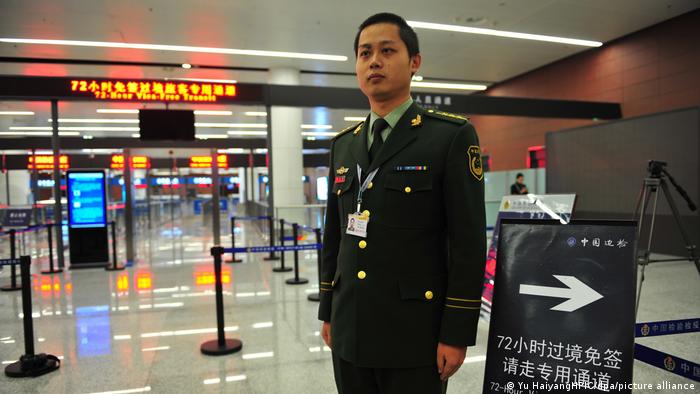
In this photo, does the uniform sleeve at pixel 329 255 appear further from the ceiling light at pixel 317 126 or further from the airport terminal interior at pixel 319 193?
the ceiling light at pixel 317 126

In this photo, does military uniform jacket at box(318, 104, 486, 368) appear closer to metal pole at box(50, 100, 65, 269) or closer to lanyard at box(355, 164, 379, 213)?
lanyard at box(355, 164, 379, 213)

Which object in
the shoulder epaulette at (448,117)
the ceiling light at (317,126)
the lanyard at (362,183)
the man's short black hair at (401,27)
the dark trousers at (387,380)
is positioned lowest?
the dark trousers at (387,380)

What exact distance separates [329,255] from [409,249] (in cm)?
44

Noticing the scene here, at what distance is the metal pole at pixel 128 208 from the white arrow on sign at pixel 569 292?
9.10 m

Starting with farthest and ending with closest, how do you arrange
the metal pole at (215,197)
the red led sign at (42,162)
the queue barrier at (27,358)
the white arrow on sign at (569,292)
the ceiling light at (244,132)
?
1. the ceiling light at (244,132)
2. the red led sign at (42,162)
3. the metal pole at (215,197)
4. the queue barrier at (27,358)
5. the white arrow on sign at (569,292)

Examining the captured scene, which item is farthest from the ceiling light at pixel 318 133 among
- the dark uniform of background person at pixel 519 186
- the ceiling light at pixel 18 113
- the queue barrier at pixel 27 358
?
the queue barrier at pixel 27 358

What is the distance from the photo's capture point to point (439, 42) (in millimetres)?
10219

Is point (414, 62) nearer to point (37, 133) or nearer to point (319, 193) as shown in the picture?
point (319, 193)

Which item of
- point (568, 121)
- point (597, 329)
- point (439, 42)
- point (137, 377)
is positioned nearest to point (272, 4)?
point (439, 42)

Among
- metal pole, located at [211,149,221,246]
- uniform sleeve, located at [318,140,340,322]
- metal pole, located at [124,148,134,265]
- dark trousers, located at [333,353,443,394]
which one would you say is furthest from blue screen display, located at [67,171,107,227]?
dark trousers, located at [333,353,443,394]

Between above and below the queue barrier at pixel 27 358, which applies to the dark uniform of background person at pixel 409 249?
above

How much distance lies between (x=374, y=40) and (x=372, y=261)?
68 centimetres

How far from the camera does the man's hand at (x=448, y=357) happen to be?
1.27 meters

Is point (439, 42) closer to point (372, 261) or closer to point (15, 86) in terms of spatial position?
point (15, 86)
